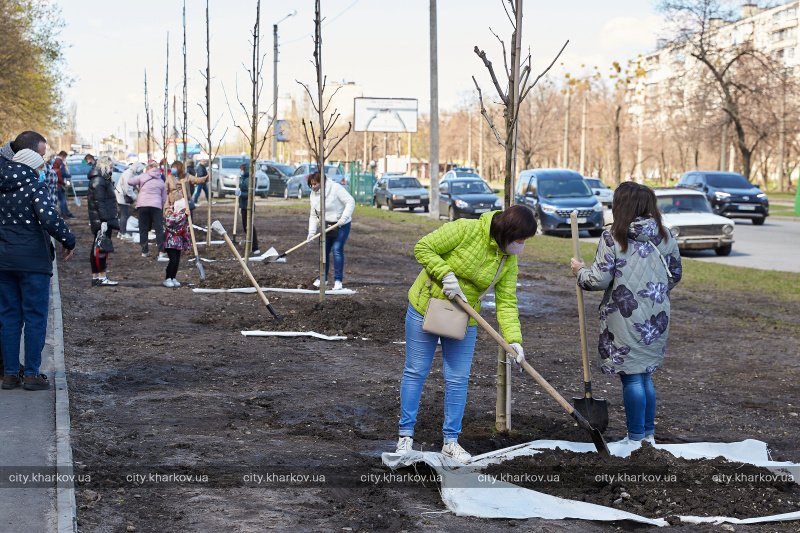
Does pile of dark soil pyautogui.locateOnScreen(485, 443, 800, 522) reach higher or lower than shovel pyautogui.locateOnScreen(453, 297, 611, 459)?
lower

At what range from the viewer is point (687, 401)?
7.50 meters

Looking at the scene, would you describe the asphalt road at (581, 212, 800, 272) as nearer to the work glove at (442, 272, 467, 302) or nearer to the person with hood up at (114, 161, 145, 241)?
the person with hood up at (114, 161, 145, 241)

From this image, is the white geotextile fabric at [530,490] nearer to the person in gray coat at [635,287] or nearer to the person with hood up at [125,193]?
the person in gray coat at [635,287]

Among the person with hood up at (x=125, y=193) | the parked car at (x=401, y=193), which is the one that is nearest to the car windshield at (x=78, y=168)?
the parked car at (x=401, y=193)

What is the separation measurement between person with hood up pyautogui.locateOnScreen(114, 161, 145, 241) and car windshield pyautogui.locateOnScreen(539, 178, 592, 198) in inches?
434

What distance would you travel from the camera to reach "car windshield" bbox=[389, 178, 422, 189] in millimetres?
41344

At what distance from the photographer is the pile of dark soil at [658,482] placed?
4.95 metres

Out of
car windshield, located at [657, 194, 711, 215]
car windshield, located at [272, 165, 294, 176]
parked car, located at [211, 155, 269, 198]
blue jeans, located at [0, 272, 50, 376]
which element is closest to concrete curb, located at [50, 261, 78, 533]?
blue jeans, located at [0, 272, 50, 376]

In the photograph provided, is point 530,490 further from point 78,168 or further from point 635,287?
point 78,168

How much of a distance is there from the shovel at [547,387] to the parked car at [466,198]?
23.6m

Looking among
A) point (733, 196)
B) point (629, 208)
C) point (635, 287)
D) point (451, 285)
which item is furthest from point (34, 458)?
point (733, 196)

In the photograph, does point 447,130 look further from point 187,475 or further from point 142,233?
point 187,475

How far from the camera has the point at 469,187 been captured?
32156 millimetres

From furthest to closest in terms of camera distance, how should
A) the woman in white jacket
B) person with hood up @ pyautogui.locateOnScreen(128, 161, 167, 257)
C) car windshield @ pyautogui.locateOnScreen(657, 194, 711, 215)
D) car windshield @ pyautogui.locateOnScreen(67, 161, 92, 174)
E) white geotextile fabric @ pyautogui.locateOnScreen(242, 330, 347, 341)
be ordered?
1. car windshield @ pyautogui.locateOnScreen(67, 161, 92, 174)
2. car windshield @ pyautogui.locateOnScreen(657, 194, 711, 215)
3. person with hood up @ pyautogui.locateOnScreen(128, 161, 167, 257)
4. the woman in white jacket
5. white geotextile fabric @ pyautogui.locateOnScreen(242, 330, 347, 341)
